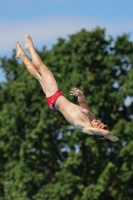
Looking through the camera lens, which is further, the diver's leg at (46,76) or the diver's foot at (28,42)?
the diver's foot at (28,42)

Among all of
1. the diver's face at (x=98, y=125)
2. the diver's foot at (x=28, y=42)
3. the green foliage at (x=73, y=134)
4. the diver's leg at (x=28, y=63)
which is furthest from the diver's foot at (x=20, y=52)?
the green foliage at (x=73, y=134)

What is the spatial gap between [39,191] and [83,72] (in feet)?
20.4

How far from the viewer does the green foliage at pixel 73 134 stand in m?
33.6

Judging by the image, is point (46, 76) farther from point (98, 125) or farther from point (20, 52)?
point (98, 125)

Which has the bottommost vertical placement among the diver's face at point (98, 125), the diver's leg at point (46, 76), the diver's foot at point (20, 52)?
the diver's face at point (98, 125)

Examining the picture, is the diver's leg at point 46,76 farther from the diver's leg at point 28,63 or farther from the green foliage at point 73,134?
the green foliage at point 73,134

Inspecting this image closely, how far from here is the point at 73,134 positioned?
33906mm

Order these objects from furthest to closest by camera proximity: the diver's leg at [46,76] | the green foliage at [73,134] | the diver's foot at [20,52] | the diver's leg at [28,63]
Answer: the green foliage at [73,134] → the diver's foot at [20,52] → the diver's leg at [28,63] → the diver's leg at [46,76]

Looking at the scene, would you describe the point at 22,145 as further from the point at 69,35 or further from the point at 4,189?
the point at 69,35

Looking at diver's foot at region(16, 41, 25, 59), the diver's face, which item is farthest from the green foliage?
the diver's face

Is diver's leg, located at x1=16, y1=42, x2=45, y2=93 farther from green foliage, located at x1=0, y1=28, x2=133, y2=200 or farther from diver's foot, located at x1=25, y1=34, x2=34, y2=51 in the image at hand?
green foliage, located at x1=0, y1=28, x2=133, y2=200

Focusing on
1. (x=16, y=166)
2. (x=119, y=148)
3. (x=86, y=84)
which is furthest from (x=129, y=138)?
(x=16, y=166)

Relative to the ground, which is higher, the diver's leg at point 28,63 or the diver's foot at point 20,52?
the diver's foot at point 20,52

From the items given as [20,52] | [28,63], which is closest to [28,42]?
[20,52]
